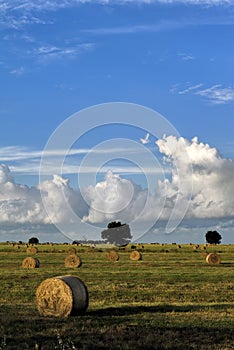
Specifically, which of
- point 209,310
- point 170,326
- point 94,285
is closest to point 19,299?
point 94,285

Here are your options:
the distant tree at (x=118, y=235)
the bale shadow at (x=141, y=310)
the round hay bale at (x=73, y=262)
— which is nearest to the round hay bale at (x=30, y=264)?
the round hay bale at (x=73, y=262)

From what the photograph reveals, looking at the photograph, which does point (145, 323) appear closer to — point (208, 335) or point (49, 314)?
point (208, 335)

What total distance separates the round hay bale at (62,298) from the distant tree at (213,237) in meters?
131

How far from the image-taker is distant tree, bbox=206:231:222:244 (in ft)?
489

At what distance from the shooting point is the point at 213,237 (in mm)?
149125

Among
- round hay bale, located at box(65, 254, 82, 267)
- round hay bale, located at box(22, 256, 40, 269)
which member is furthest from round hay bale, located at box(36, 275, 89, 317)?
round hay bale, located at box(65, 254, 82, 267)

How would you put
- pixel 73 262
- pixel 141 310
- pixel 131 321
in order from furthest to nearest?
pixel 73 262 < pixel 141 310 < pixel 131 321

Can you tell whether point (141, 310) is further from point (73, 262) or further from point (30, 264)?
point (73, 262)

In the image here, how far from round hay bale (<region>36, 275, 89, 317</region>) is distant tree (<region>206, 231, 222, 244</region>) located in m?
131

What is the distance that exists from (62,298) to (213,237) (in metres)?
132

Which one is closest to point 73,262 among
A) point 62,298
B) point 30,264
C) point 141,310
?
point 30,264

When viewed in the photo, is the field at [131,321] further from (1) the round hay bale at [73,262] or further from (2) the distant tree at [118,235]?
(2) the distant tree at [118,235]

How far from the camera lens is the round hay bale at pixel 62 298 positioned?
20156 millimetres

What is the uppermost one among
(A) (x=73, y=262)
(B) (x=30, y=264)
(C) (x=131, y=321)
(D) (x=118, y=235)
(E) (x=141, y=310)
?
(D) (x=118, y=235)
